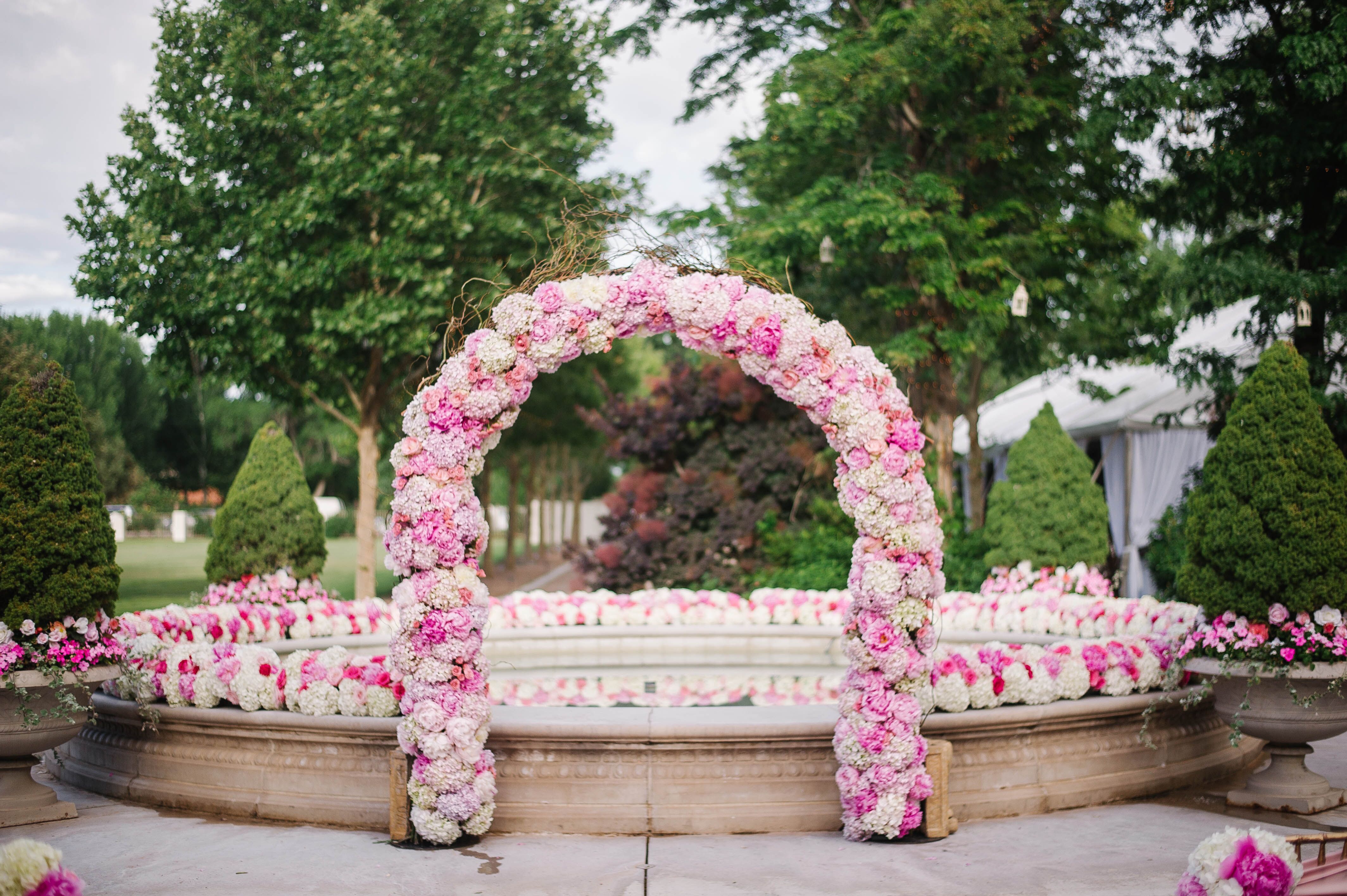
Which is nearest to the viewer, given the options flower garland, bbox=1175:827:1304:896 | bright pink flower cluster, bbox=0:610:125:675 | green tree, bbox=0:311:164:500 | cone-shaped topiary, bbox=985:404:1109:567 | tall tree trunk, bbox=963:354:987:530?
flower garland, bbox=1175:827:1304:896

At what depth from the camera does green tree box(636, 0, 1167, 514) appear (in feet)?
50.0

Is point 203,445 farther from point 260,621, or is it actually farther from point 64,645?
point 64,645

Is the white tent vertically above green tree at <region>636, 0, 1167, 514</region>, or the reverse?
green tree at <region>636, 0, 1167, 514</region>

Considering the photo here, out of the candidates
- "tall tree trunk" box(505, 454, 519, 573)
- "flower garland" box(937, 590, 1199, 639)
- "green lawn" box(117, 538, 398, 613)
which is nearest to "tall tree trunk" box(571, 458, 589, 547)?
"tall tree trunk" box(505, 454, 519, 573)

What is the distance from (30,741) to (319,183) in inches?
456

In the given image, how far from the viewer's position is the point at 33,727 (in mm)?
6074

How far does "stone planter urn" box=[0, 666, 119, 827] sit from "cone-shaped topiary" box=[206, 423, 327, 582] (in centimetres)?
432

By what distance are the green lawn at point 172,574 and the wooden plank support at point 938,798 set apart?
23.9ft

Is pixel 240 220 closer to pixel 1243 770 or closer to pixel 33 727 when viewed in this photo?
pixel 33 727

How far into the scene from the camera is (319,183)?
1608 centimetres

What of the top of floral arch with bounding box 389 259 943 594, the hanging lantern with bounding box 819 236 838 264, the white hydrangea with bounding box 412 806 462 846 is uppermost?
the hanging lantern with bounding box 819 236 838 264

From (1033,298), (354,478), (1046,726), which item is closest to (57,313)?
(354,478)

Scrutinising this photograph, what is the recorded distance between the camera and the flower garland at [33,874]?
3.22 metres

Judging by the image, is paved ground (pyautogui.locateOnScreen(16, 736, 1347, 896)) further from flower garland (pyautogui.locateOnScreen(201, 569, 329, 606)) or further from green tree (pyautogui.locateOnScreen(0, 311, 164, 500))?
green tree (pyautogui.locateOnScreen(0, 311, 164, 500))
